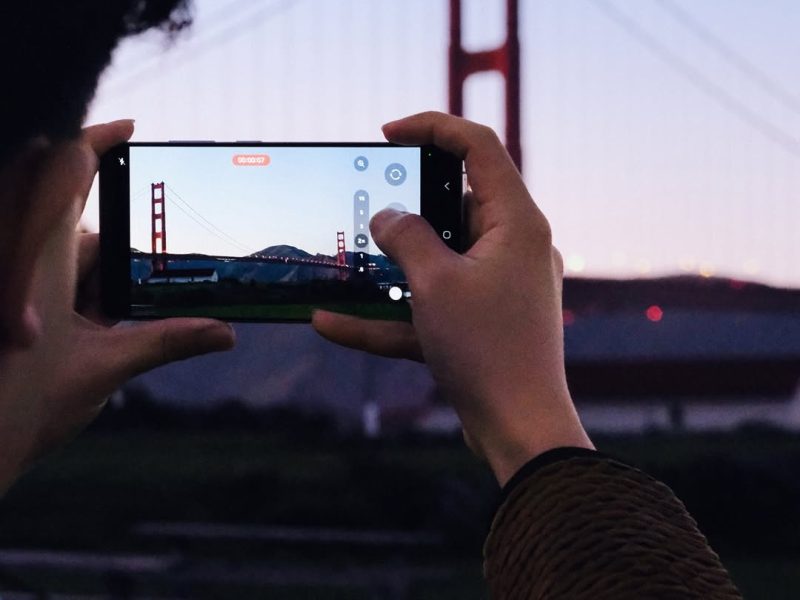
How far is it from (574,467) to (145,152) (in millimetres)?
506

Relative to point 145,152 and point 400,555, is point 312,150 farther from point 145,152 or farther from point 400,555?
point 400,555

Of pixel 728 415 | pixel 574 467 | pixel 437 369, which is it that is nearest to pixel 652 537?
pixel 574 467

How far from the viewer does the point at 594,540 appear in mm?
399

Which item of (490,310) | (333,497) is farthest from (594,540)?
(333,497)

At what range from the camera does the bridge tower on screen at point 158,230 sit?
81 centimetres

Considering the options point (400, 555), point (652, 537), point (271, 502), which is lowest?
point (271, 502)

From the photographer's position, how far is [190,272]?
0.83 m

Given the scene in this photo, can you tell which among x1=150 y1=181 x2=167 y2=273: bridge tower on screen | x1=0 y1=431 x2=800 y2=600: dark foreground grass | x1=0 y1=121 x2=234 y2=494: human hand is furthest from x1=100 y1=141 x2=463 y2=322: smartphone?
x1=0 y1=431 x2=800 y2=600: dark foreground grass

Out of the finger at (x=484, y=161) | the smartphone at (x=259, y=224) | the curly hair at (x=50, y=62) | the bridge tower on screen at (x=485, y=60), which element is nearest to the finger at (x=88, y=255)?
the smartphone at (x=259, y=224)

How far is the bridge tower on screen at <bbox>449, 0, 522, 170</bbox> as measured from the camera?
7313 millimetres

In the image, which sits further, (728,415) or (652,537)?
(728,415)

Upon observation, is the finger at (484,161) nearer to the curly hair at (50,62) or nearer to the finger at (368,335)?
the finger at (368,335)

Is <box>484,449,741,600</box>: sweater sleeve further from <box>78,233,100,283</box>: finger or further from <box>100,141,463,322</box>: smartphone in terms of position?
<box>78,233,100,283</box>: finger

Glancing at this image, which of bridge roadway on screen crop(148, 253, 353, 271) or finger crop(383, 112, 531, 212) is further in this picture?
bridge roadway on screen crop(148, 253, 353, 271)
